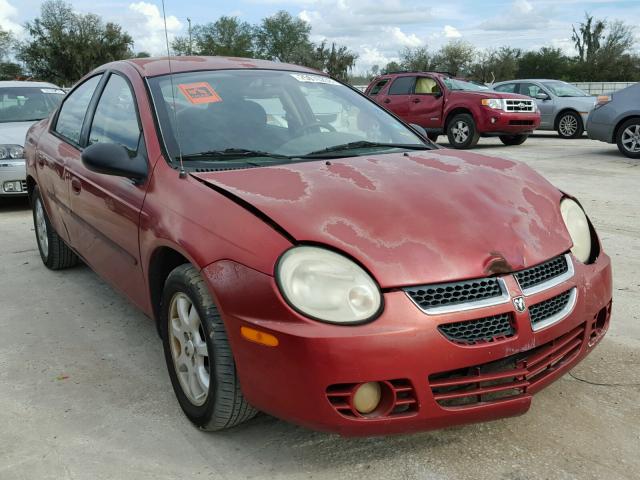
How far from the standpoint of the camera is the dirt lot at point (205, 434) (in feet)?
7.78

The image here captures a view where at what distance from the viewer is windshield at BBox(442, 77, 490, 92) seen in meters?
14.3

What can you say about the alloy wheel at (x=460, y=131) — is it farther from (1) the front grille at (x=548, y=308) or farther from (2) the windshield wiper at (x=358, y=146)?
(1) the front grille at (x=548, y=308)

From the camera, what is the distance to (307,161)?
9.75 feet

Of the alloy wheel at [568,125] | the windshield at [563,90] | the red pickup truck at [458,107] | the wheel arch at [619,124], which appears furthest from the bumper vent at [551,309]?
the windshield at [563,90]

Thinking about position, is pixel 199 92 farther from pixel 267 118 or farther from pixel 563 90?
pixel 563 90

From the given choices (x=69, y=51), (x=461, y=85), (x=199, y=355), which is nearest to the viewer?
(x=199, y=355)

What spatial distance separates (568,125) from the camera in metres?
15.5

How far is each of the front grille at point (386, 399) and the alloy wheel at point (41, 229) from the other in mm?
3613

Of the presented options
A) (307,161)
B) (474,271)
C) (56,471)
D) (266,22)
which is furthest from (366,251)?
(266,22)

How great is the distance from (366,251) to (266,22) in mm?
89047

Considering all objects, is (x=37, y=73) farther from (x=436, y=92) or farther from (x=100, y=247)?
(x=100, y=247)

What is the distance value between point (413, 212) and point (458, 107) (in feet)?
40.0

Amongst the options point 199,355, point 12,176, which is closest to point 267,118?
point 199,355

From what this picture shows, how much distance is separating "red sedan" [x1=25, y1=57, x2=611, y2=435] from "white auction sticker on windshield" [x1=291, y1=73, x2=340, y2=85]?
1.57 feet
